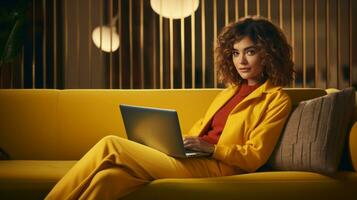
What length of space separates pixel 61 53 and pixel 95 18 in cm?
121

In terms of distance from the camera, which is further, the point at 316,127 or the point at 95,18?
the point at 95,18

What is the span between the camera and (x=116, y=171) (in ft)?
6.20

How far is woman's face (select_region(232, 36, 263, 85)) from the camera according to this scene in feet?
7.50

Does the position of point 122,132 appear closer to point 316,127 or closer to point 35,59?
point 316,127

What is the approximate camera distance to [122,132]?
2.70 m

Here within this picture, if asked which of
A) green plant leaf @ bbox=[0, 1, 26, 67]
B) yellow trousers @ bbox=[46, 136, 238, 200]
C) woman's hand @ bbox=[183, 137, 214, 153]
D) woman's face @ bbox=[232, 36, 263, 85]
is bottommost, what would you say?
yellow trousers @ bbox=[46, 136, 238, 200]

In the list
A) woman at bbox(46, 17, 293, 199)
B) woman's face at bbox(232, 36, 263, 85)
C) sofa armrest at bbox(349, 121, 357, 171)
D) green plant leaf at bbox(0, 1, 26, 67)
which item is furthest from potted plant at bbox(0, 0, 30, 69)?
sofa armrest at bbox(349, 121, 357, 171)

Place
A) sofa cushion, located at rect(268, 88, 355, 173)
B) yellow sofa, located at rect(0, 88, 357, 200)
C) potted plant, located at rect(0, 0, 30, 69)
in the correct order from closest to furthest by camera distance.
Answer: sofa cushion, located at rect(268, 88, 355, 173) < yellow sofa, located at rect(0, 88, 357, 200) < potted plant, located at rect(0, 0, 30, 69)

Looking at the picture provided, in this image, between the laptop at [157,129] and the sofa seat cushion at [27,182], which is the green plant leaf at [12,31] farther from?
the laptop at [157,129]

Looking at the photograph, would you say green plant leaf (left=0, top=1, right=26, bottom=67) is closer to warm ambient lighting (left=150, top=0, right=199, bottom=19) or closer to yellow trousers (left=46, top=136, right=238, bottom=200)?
warm ambient lighting (left=150, top=0, right=199, bottom=19)

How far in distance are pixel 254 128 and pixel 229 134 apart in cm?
10

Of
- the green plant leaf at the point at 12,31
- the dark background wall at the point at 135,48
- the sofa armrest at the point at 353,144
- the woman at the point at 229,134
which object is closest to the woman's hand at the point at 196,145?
the woman at the point at 229,134

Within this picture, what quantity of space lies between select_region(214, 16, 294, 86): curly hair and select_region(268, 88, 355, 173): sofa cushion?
222 millimetres

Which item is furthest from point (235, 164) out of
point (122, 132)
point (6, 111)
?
point (6, 111)
